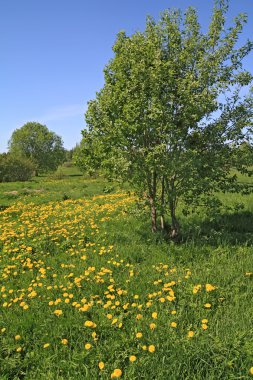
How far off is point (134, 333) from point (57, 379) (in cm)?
119

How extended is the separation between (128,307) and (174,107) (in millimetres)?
4974

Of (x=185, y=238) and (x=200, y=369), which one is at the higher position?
(x=185, y=238)

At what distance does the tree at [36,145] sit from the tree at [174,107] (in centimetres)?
5477

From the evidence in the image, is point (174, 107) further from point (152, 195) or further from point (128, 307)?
point (128, 307)

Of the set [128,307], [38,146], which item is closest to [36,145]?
[38,146]

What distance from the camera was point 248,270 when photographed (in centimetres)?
613

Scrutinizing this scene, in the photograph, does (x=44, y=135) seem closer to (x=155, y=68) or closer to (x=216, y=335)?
(x=155, y=68)

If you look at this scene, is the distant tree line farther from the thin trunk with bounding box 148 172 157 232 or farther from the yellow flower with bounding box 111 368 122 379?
the yellow flower with bounding box 111 368 122 379

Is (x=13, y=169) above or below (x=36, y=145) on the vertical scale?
below

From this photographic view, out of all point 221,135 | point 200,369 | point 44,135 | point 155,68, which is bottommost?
point 200,369

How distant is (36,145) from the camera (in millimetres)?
62125

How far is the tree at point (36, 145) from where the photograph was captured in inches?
2416

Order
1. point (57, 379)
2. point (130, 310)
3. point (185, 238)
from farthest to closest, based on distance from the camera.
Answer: point (185, 238) < point (130, 310) < point (57, 379)

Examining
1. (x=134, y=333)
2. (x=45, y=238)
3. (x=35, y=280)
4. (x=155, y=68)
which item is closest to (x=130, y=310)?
(x=134, y=333)
